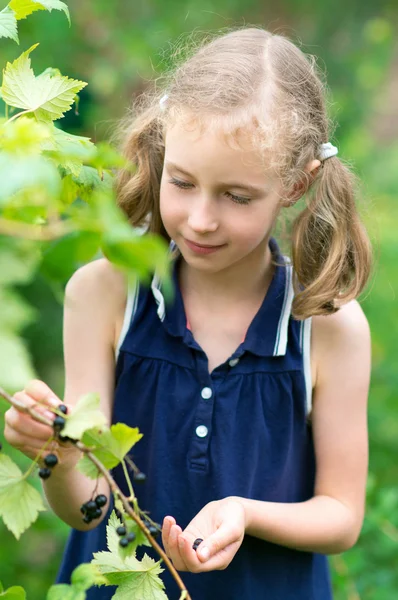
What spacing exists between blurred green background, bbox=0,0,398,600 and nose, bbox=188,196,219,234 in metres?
0.65

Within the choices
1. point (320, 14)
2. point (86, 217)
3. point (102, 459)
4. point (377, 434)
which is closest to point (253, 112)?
point (102, 459)

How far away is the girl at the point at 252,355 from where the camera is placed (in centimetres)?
172

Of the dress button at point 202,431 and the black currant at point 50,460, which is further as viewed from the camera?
the dress button at point 202,431

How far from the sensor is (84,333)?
5.74 ft

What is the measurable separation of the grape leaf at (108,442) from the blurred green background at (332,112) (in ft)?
3.87

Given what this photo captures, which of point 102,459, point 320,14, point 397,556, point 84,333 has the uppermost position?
point 320,14

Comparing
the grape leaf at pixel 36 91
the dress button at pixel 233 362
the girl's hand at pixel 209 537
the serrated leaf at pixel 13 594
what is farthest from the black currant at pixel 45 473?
the dress button at pixel 233 362

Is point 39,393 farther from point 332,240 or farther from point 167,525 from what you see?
point 332,240

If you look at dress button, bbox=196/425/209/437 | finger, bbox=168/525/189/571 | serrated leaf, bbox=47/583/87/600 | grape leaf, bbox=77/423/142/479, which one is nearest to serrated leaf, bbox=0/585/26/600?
serrated leaf, bbox=47/583/87/600

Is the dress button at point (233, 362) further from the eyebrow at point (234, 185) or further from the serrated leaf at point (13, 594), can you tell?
the serrated leaf at point (13, 594)

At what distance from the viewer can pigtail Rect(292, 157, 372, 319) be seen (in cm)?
178

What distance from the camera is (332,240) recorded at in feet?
5.92

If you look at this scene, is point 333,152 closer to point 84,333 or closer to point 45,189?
point 84,333

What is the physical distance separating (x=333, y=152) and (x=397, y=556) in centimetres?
163
